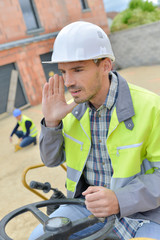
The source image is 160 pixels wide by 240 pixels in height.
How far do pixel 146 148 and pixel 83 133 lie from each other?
46 cm

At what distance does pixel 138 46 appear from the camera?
14.2 m

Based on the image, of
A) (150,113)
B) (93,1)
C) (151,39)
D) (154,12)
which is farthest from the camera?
(154,12)

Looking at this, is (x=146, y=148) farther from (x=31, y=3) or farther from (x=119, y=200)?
(x=31, y=3)

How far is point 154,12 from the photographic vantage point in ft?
53.7

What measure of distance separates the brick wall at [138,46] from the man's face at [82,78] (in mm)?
12832

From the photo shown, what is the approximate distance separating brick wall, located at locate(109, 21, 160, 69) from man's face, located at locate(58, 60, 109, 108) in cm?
1283

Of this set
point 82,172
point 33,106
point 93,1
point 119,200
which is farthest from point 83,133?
point 93,1

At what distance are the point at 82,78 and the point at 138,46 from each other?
44.7ft

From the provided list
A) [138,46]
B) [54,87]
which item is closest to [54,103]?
[54,87]

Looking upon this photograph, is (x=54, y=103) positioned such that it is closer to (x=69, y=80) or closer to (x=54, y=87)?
(x=54, y=87)

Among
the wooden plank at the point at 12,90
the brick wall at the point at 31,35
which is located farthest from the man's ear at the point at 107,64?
the wooden plank at the point at 12,90

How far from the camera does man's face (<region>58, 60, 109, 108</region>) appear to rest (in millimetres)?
1562

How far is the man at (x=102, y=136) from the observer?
4.78ft

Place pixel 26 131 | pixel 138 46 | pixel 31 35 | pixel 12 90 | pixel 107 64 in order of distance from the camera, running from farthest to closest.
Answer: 1. pixel 138 46
2. pixel 31 35
3. pixel 12 90
4. pixel 26 131
5. pixel 107 64
